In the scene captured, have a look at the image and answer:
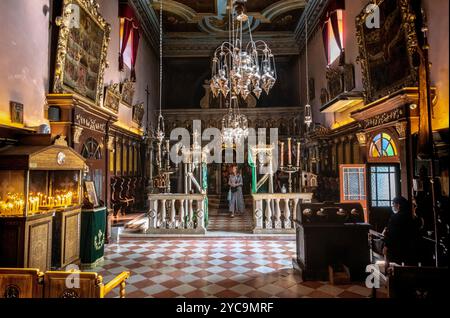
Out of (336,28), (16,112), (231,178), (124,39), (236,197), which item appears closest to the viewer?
(16,112)

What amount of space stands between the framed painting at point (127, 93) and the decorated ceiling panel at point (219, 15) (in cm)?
438

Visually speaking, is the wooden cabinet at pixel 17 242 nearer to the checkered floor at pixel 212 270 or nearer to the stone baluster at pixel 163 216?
the checkered floor at pixel 212 270

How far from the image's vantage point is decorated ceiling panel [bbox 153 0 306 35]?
11547 millimetres

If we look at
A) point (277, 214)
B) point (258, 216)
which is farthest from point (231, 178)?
point (277, 214)

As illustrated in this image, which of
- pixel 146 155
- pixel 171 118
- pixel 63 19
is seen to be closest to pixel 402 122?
pixel 63 19

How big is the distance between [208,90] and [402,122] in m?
11.1

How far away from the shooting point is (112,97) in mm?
7949

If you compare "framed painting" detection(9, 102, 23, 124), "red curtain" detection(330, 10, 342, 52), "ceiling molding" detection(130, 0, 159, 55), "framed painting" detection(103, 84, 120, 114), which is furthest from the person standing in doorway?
"ceiling molding" detection(130, 0, 159, 55)

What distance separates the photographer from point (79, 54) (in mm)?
5801

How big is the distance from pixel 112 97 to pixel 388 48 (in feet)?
22.9

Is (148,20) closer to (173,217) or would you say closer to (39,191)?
(173,217)

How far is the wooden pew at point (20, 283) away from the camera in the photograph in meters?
2.03

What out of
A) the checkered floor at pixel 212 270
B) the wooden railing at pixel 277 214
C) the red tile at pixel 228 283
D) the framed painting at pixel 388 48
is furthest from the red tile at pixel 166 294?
the framed painting at pixel 388 48

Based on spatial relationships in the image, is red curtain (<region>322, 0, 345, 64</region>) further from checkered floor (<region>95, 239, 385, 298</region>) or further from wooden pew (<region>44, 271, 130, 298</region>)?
wooden pew (<region>44, 271, 130, 298</region>)
